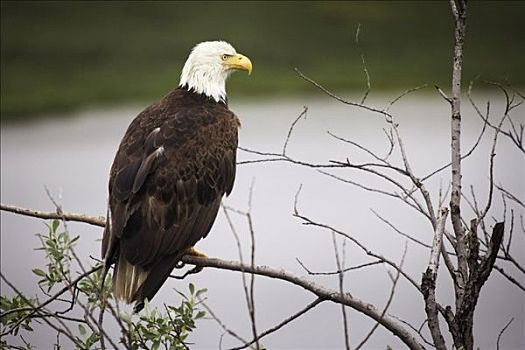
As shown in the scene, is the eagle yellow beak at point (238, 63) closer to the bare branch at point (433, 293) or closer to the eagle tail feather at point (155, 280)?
the eagle tail feather at point (155, 280)

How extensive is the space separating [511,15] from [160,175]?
7.50 metres

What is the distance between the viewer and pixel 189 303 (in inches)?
111

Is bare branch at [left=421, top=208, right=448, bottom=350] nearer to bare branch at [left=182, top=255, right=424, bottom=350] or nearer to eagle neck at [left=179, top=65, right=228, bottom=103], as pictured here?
bare branch at [left=182, top=255, right=424, bottom=350]

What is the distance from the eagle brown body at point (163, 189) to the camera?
10.2 feet

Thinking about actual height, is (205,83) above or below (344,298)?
above

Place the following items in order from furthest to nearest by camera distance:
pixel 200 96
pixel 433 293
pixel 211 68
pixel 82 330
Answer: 1. pixel 211 68
2. pixel 200 96
3. pixel 82 330
4. pixel 433 293

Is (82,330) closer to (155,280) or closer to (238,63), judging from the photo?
(155,280)

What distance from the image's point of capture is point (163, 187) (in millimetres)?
3244

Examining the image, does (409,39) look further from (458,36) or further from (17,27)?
(458,36)

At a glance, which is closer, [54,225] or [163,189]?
[54,225]

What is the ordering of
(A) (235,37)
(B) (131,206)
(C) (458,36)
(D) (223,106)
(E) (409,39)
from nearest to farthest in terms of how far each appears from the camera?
(C) (458,36), (B) (131,206), (D) (223,106), (A) (235,37), (E) (409,39)

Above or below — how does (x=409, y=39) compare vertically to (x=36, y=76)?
above

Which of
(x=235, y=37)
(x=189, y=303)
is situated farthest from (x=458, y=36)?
(x=235, y=37)

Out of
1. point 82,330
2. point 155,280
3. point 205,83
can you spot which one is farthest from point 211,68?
point 82,330
